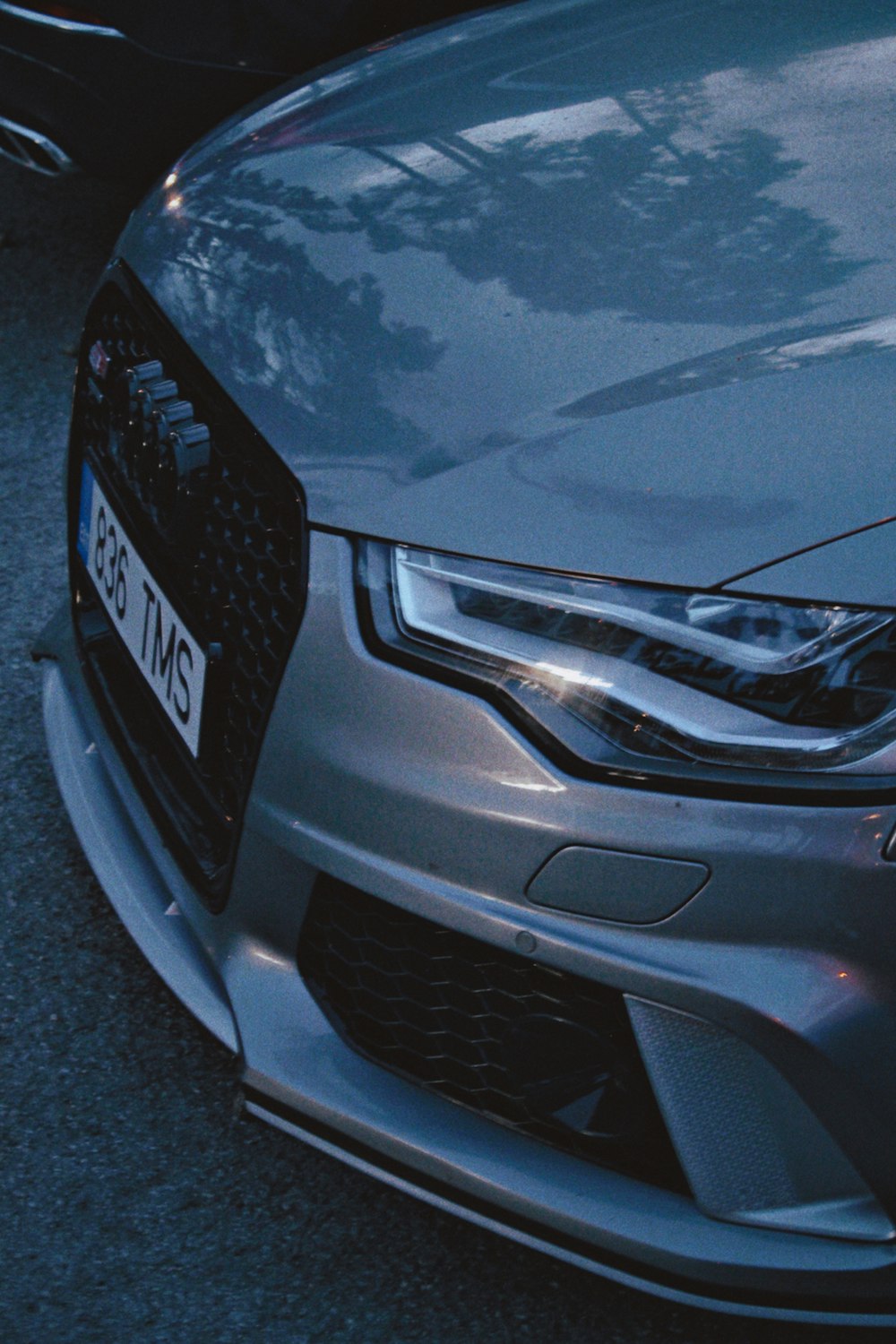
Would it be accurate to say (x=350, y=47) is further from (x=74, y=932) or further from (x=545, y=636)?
(x=545, y=636)

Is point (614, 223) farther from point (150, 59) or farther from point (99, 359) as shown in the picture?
point (150, 59)

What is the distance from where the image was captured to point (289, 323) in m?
1.77

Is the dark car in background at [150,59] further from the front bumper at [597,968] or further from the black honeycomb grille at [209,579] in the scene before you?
the front bumper at [597,968]

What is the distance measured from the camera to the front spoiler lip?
5.04ft

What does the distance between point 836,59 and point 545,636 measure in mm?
1090

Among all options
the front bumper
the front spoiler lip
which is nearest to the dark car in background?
the front bumper

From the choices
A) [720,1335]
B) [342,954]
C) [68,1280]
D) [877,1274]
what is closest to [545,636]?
[342,954]

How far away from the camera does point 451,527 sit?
151cm

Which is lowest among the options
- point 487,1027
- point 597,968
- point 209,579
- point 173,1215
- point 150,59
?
point 173,1215

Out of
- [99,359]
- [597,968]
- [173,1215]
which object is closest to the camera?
[597,968]

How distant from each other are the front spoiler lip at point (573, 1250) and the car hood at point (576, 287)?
25.3 inches

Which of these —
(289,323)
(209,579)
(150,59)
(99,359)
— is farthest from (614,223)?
(150,59)

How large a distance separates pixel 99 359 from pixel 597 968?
44.9 inches

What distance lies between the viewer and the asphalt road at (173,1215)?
1725 mm
